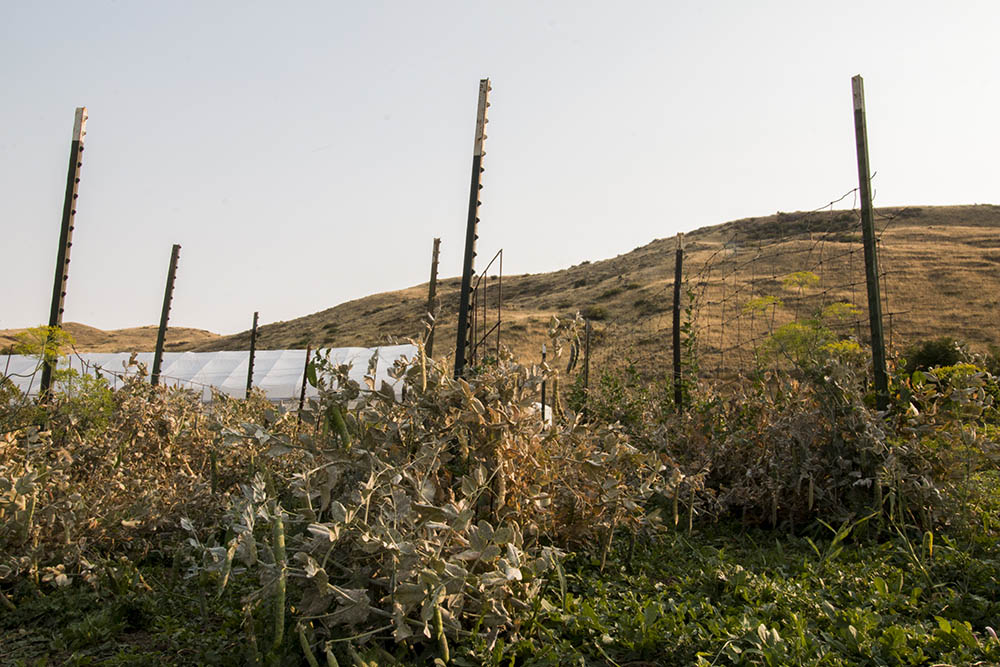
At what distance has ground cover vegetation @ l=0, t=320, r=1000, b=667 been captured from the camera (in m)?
2.68

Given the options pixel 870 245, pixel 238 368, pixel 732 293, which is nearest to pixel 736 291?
pixel 870 245

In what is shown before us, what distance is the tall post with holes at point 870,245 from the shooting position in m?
4.98

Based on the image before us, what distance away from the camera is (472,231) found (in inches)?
257

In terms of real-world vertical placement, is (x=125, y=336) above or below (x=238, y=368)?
above

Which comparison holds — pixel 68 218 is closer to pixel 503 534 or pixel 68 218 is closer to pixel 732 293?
pixel 503 534

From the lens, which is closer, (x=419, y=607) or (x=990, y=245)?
(x=419, y=607)

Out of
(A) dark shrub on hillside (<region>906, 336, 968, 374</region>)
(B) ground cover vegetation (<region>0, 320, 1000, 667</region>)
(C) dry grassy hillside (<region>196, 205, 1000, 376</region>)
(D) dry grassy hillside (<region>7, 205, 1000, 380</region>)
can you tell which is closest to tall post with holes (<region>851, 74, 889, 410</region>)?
(B) ground cover vegetation (<region>0, 320, 1000, 667</region>)

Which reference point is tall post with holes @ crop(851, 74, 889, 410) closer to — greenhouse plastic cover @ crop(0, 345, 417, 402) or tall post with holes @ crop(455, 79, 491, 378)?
tall post with holes @ crop(455, 79, 491, 378)

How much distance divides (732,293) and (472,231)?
2594cm

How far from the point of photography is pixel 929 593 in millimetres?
3387

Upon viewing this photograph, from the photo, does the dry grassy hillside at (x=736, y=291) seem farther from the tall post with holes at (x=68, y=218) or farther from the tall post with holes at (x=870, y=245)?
the tall post with holes at (x=68, y=218)

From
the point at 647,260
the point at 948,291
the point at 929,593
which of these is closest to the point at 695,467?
the point at 929,593

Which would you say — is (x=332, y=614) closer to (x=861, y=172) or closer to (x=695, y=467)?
(x=695, y=467)

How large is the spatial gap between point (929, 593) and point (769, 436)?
1.63m
